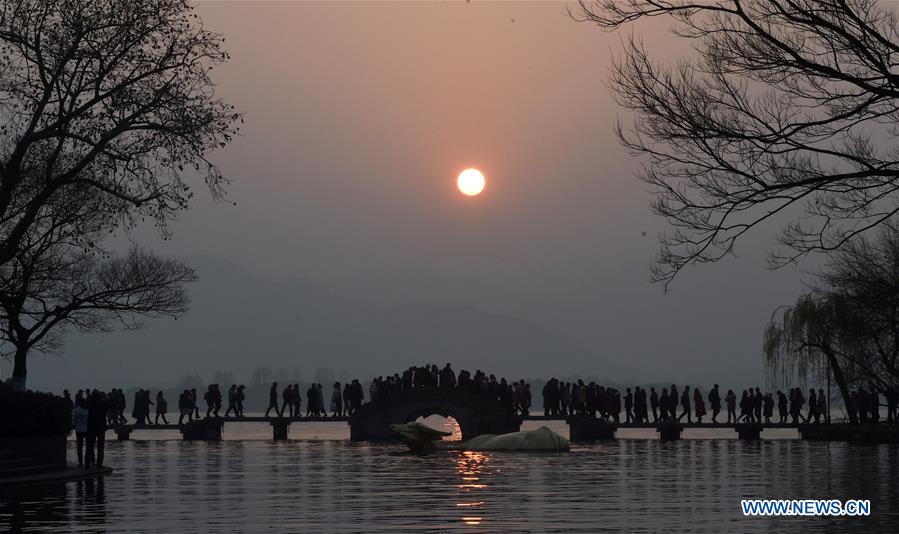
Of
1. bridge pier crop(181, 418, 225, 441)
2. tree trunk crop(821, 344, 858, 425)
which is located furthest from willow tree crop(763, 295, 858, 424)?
bridge pier crop(181, 418, 225, 441)

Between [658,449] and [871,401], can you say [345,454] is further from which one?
[871,401]

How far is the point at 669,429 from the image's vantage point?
70.3 metres

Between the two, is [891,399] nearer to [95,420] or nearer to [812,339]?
[812,339]

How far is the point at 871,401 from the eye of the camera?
67.4 metres

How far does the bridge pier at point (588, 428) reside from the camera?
67438mm

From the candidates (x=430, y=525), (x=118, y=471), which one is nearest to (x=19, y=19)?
(x=118, y=471)

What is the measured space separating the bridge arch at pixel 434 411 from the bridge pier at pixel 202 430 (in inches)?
309

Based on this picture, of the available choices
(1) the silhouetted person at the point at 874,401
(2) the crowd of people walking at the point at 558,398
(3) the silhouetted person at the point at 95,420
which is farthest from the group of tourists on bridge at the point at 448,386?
(3) the silhouetted person at the point at 95,420

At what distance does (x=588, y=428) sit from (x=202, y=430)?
20.9m

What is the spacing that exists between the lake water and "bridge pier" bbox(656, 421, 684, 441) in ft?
62.9

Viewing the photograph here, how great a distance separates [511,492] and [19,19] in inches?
674

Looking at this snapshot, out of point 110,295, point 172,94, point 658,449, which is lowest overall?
point 658,449

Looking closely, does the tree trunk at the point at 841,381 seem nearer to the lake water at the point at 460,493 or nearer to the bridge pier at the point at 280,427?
the lake water at the point at 460,493

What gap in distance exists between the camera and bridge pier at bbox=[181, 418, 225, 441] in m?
72.8
